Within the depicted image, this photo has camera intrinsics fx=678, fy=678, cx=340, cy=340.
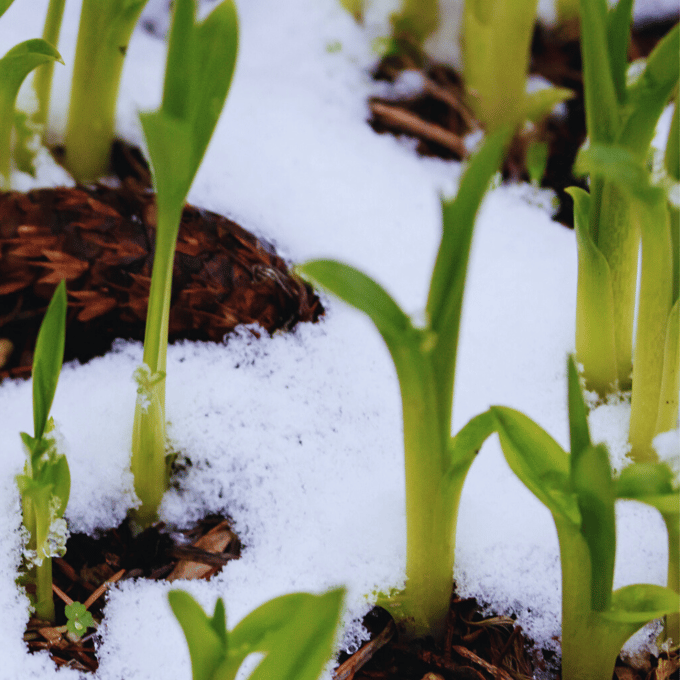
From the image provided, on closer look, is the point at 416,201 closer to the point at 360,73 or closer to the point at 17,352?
the point at 360,73

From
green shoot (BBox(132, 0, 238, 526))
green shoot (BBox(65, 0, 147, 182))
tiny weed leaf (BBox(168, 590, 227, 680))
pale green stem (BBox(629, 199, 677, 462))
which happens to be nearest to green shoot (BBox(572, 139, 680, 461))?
pale green stem (BBox(629, 199, 677, 462))

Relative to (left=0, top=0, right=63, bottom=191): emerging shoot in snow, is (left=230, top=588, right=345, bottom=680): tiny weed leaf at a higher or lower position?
lower

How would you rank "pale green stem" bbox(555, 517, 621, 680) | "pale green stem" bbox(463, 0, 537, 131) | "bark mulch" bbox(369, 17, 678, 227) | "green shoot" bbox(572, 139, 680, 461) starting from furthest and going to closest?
"bark mulch" bbox(369, 17, 678, 227), "pale green stem" bbox(463, 0, 537, 131), "green shoot" bbox(572, 139, 680, 461), "pale green stem" bbox(555, 517, 621, 680)

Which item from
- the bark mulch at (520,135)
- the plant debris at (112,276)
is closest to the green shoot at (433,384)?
the plant debris at (112,276)

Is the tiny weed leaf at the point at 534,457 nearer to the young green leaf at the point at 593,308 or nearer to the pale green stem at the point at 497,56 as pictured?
the young green leaf at the point at 593,308

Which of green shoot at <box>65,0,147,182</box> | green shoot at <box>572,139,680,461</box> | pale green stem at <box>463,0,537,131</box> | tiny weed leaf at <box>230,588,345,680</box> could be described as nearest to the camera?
tiny weed leaf at <box>230,588,345,680</box>

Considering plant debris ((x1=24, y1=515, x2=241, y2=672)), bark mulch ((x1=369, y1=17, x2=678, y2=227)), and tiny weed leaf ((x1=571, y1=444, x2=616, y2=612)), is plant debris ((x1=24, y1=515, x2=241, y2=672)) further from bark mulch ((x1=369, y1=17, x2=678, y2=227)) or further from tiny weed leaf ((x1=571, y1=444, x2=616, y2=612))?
bark mulch ((x1=369, y1=17, x2=678, y2=227))

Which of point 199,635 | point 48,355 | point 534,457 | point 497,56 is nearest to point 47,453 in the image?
point 48,355

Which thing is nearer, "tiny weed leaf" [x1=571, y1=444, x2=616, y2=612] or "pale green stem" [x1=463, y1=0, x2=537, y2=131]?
"tiny weed leaf" [x1=571, y1=444, x2=616, y2=612]
